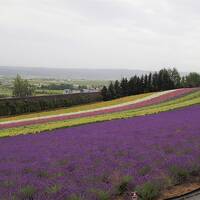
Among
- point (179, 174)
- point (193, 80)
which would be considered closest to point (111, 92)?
point (193, 80)

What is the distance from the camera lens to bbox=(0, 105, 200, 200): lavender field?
25.5 feet

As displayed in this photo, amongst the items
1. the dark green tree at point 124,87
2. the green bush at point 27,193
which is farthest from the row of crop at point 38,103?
the green bush at point 27,193

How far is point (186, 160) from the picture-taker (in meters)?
10.2

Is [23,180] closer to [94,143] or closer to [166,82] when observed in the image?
[94,143]

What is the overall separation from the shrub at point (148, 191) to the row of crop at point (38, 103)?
56619mm

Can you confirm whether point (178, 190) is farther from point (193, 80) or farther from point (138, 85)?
point (193, 80)

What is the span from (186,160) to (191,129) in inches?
252

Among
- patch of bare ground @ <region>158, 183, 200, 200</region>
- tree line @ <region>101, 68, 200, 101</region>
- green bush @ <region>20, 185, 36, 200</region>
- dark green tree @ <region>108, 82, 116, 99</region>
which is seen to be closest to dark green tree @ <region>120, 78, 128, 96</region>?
tree line @ <region>101, 68, 200, 101</region>

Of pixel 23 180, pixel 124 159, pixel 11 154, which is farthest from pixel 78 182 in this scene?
pixel 11 154

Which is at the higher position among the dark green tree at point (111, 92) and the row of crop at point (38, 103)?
the dark green tree at point (111, 92)

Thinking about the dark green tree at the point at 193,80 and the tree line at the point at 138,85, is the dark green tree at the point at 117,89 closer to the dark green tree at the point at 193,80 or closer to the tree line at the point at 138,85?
the tree line at the point at 138,85

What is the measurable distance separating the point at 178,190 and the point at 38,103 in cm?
5972

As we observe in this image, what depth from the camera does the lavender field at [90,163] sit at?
779 centimetres

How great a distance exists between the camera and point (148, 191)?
7891 mm
